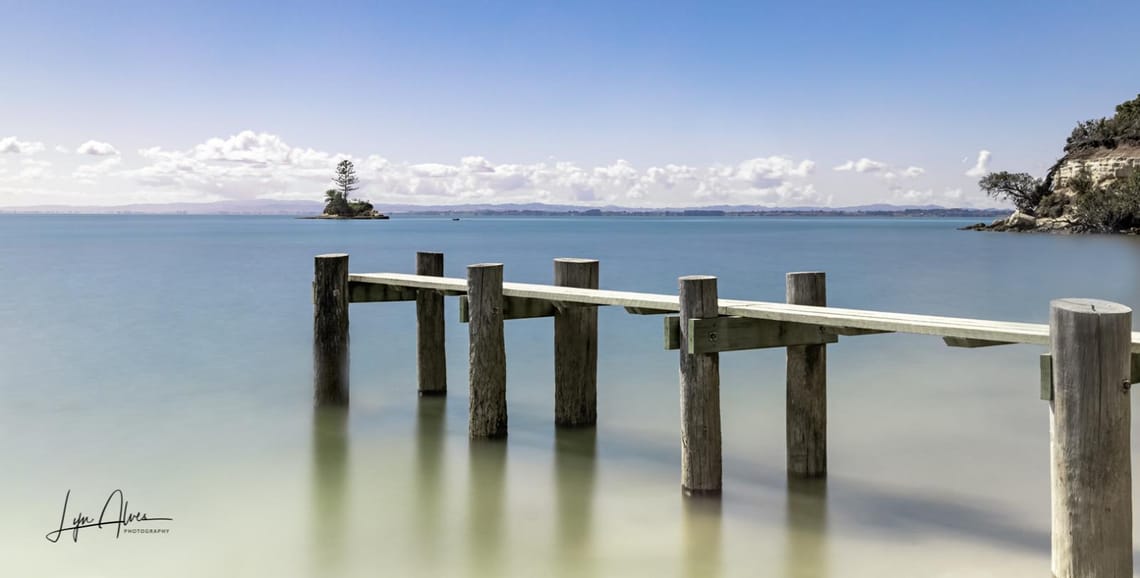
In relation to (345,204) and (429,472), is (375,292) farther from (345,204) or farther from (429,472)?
(345,204)

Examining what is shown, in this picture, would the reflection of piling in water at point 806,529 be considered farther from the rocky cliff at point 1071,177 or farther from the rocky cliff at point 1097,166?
the rocky cliff at point 1071,177

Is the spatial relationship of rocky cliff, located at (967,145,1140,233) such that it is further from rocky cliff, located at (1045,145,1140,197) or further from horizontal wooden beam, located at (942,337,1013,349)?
horizontal wooden beam, located at (942,337,1013,349)

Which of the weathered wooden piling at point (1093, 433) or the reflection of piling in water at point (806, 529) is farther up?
the weathered wooden piling at point (1093, 433)

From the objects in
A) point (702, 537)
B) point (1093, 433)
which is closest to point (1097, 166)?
point (702, 537)

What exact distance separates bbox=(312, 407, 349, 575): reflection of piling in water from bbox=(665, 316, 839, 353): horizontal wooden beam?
283 cm

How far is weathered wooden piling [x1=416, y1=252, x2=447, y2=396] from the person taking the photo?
10438 mm

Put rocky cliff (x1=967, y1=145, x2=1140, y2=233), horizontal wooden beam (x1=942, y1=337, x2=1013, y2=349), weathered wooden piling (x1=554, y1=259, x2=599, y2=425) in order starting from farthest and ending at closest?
rocky cliff (x1=967, y1=145, x2=1140, y2=233) < weathered wooden piling (x1=554, y1=259, x2=599, y2=425) < horizontal wooden beam (x1=942, y1=337, x2=1013, y2=349)

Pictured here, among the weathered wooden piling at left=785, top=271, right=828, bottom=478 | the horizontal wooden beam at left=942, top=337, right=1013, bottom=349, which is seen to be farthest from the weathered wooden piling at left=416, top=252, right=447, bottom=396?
the horizontal wooden beam at left=942, top=337, right=1013, bottom=349

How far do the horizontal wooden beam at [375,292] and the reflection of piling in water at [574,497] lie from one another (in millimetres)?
2440

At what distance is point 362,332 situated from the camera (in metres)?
17.9

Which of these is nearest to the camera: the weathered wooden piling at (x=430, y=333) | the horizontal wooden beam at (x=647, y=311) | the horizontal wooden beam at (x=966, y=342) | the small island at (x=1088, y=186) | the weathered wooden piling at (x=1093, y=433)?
the weathered wooden piling at (x=1093, y=433)

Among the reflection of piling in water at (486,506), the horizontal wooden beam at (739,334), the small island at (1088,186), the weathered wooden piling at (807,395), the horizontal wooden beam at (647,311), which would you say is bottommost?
the reflection of piling in water at (486,506)

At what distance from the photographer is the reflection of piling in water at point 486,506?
656cm

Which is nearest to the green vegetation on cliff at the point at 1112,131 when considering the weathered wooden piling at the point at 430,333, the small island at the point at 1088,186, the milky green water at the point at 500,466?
the small island at the point at 1088,186
